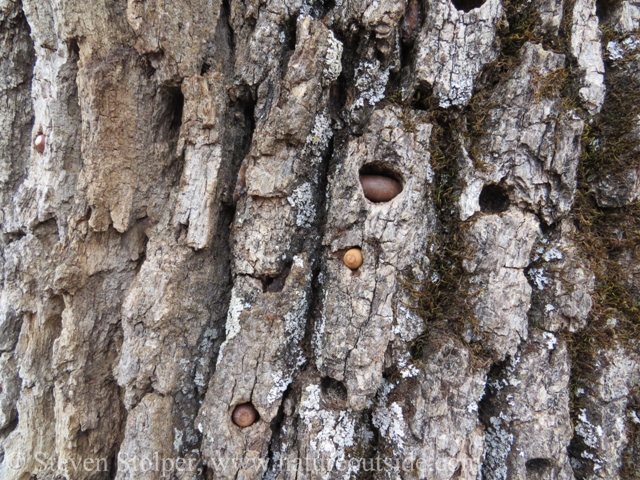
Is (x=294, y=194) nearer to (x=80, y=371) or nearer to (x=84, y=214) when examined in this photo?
(x=84, y=214)

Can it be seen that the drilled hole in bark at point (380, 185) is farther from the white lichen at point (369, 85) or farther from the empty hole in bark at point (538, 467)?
the empty hole in bark at point (538, 467)

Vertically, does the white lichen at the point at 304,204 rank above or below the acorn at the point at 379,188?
below

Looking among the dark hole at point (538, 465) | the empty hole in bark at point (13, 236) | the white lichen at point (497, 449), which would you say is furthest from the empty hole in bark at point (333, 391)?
the empty hole in bark at point (13, 236)

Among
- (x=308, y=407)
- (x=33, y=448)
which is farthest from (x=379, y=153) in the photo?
(x=33, y=448)

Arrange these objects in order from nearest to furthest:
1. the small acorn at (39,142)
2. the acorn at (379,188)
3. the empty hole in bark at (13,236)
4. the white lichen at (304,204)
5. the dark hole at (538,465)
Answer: the dark hole at (538,465), the acorn at (379,188), the white lichen at (304,204), the small acorn at (39,142), the empty hole in bark at (13,236)

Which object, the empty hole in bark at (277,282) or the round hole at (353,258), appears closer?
the round hole at (353,258)

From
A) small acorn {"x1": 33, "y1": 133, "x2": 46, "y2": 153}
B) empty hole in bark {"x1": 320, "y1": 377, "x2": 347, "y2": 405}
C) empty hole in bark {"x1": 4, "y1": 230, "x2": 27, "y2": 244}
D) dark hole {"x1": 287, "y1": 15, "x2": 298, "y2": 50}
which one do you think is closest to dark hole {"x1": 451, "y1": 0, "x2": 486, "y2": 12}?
dark hole {"x1": 287, "y1": 15, "x2": 298, "y2": 50}

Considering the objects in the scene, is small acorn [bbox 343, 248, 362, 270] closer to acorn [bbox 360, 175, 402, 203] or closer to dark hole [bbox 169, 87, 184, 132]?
acorn [bbox 360, 175, 402, 203]
